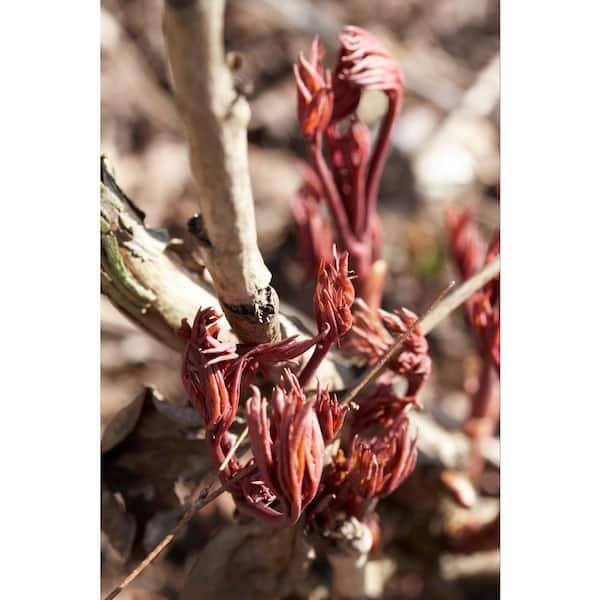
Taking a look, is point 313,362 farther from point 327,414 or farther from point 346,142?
point 346,142

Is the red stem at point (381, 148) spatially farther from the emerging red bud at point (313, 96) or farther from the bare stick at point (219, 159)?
the bare stick at point (219, 159)

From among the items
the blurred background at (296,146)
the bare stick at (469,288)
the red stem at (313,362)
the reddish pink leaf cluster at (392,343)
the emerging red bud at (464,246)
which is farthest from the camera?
the blurred background at (296,146)

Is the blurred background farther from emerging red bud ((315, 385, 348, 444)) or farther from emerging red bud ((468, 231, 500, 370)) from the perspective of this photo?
emerging red bud ((315, 385, 348, 444))

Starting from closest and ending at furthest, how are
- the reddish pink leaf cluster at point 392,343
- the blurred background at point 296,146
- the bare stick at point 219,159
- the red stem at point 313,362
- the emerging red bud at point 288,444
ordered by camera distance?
1. the bare stick at point 219,159
2. the emerging red bud at point 288,444
3. the red stem at point 313,362
4. the reddish pink leaf cluster at point 392,343
5. the blurred background at point 296,146

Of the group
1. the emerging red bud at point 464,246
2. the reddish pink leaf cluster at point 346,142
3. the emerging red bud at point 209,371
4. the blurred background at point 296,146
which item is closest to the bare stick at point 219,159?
the emerging red bud at point 209,371

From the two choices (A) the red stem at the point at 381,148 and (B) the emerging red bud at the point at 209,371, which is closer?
(B) the emerging red bud at the point at 209,371

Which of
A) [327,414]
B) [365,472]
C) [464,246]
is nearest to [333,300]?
[327,414]
